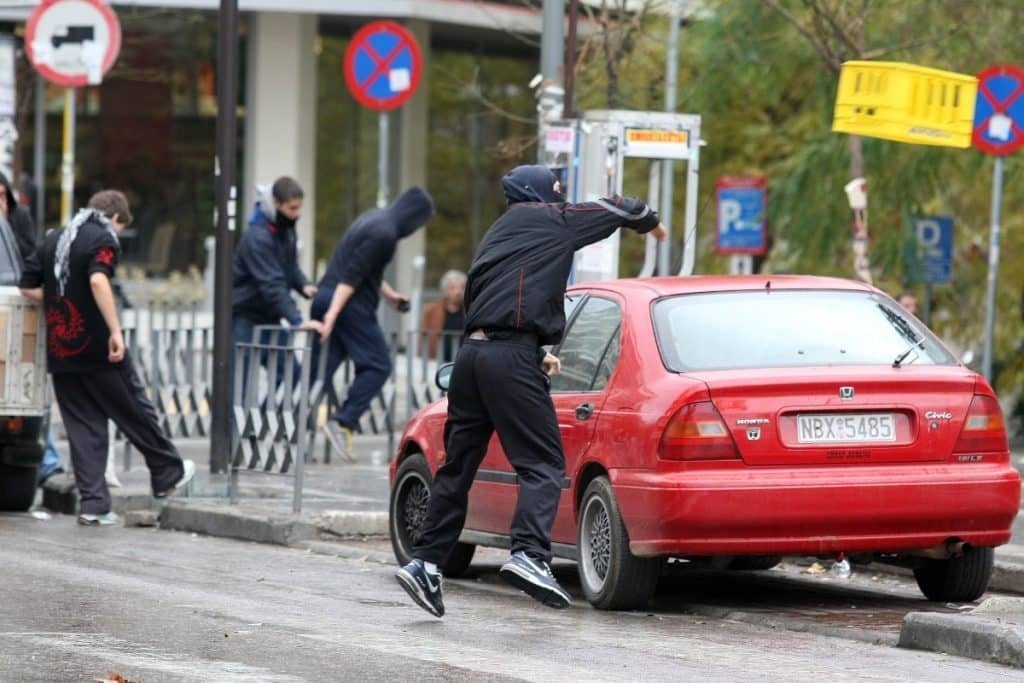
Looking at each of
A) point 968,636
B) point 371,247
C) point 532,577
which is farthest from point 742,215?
point 968,636

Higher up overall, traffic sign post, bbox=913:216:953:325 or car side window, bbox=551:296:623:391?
traffic sign post, bbox=913:216:953:325

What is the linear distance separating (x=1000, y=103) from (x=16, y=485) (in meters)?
8.52

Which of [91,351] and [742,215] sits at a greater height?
[742,215]

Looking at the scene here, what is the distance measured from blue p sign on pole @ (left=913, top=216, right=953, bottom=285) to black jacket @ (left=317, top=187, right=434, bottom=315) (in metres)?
5.85

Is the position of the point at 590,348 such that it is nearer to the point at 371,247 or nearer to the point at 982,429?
the point at 982,429

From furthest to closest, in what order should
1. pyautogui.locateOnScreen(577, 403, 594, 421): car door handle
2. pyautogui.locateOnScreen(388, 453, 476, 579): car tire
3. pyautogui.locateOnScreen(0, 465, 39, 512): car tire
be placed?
pyautogui.locateOnScreen(0, 465, 39, 512): car tire
pyautogui.locateOnScreen(388, 453, 476, 579): car tire
pyautogui.locateOnScreen(577, 403, 594, 421): car door handle

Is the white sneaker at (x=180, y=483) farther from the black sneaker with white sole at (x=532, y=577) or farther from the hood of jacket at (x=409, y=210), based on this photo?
the black sneaker with white sole at (x=532, y=577)

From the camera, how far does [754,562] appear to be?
37.3 ft

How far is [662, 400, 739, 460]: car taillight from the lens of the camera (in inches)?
385

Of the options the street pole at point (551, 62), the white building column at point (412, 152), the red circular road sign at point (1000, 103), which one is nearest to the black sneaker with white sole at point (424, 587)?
the street pole at point (551, 62)

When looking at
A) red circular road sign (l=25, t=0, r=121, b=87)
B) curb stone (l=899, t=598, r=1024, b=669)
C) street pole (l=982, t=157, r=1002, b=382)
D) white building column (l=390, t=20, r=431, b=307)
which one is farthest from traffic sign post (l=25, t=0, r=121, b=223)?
white building column (l=390, t=20, r=431, b=307)

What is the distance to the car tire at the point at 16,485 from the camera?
48.5 feet

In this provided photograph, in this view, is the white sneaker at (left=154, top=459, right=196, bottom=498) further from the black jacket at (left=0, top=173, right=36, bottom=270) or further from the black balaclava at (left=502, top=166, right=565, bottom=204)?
the black balaclava at (left=502, top=166, right=565, bottom=204)

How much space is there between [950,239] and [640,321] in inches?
483
